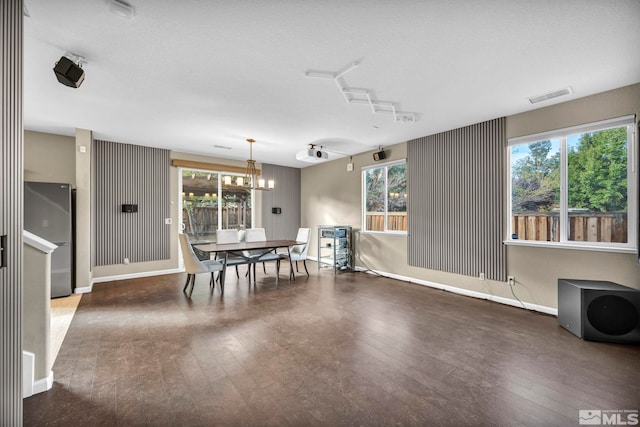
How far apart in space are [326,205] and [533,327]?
15.7 feet

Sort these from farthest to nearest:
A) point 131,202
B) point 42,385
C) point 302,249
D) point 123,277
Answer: point 302,249, point 131,202, point 123,277, point 42,385

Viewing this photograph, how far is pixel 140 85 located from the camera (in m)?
2.87

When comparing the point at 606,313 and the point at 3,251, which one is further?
the point at 606,313

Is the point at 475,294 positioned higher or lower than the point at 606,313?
lower

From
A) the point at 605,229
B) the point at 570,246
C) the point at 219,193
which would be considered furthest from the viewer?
the point at 219,193

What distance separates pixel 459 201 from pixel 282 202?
4.60 m

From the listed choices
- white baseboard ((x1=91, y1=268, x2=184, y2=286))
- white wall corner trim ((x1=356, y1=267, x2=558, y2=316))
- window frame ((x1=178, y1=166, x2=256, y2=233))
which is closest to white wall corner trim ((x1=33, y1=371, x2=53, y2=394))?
white baseboard ((x1=91, y1=268, x2=184, y2=286))

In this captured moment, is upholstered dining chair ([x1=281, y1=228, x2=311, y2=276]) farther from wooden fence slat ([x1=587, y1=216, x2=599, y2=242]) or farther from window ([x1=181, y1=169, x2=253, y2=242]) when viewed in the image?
wooden fence slat ([x1=587, y1=216, x2=599, y2=242])

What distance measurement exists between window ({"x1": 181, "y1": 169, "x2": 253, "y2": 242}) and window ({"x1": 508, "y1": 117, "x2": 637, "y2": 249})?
18.6ft

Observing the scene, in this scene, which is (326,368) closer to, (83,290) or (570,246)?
(570,246)

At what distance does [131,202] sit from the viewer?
5.27m

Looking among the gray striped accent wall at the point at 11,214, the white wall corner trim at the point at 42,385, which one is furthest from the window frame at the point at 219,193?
the gray striped accent wall at the point at 11,214

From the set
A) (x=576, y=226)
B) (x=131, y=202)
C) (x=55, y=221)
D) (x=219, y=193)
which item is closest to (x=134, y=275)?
(x=131, y=202)

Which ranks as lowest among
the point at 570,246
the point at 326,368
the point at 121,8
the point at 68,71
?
the point at 326,368
